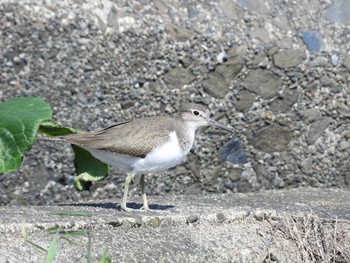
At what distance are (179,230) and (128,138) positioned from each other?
1.89 ft

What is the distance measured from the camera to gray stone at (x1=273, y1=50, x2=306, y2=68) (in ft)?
22.8

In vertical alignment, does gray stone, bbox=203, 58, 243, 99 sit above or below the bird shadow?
above

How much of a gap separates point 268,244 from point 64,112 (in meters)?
1.93

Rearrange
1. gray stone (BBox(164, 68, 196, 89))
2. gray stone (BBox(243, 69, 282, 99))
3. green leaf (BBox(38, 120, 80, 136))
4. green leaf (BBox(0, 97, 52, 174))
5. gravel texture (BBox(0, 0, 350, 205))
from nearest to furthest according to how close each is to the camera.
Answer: green leaf (BBox(0, 97, 52, 174)), green leaf (BBox(38, 120, 80, 136)), gravel texture (BBox(0, 0, 350, 205)), gray stone (BBox(164, 68, 196, 89)), gray stone (BBox(243, 69, 282, 99))

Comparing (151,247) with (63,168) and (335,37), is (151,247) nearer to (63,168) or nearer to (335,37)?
(63,168)

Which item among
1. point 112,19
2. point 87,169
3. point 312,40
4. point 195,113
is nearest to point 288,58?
point 312,40

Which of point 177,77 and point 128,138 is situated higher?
point 128,138

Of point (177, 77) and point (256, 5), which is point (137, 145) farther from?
point (256, 5)

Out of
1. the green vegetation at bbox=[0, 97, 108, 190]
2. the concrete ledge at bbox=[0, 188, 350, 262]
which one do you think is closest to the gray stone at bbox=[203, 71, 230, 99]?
the concrete ledge at bbox=[0, 188, 350, 262]

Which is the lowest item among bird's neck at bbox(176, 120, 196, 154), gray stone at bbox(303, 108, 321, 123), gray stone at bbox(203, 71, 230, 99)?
gray stone at bbox(303, 108, 321, 123)

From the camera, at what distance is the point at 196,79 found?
6820 millimetres

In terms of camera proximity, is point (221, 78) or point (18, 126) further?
point (221, 78)

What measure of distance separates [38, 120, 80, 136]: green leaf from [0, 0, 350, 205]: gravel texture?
46.9 inches

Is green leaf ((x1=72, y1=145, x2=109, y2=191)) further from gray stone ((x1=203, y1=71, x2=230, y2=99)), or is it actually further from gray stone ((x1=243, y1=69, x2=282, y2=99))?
gray stone ((x1=243, y1=69, x2=282, y2=99))
